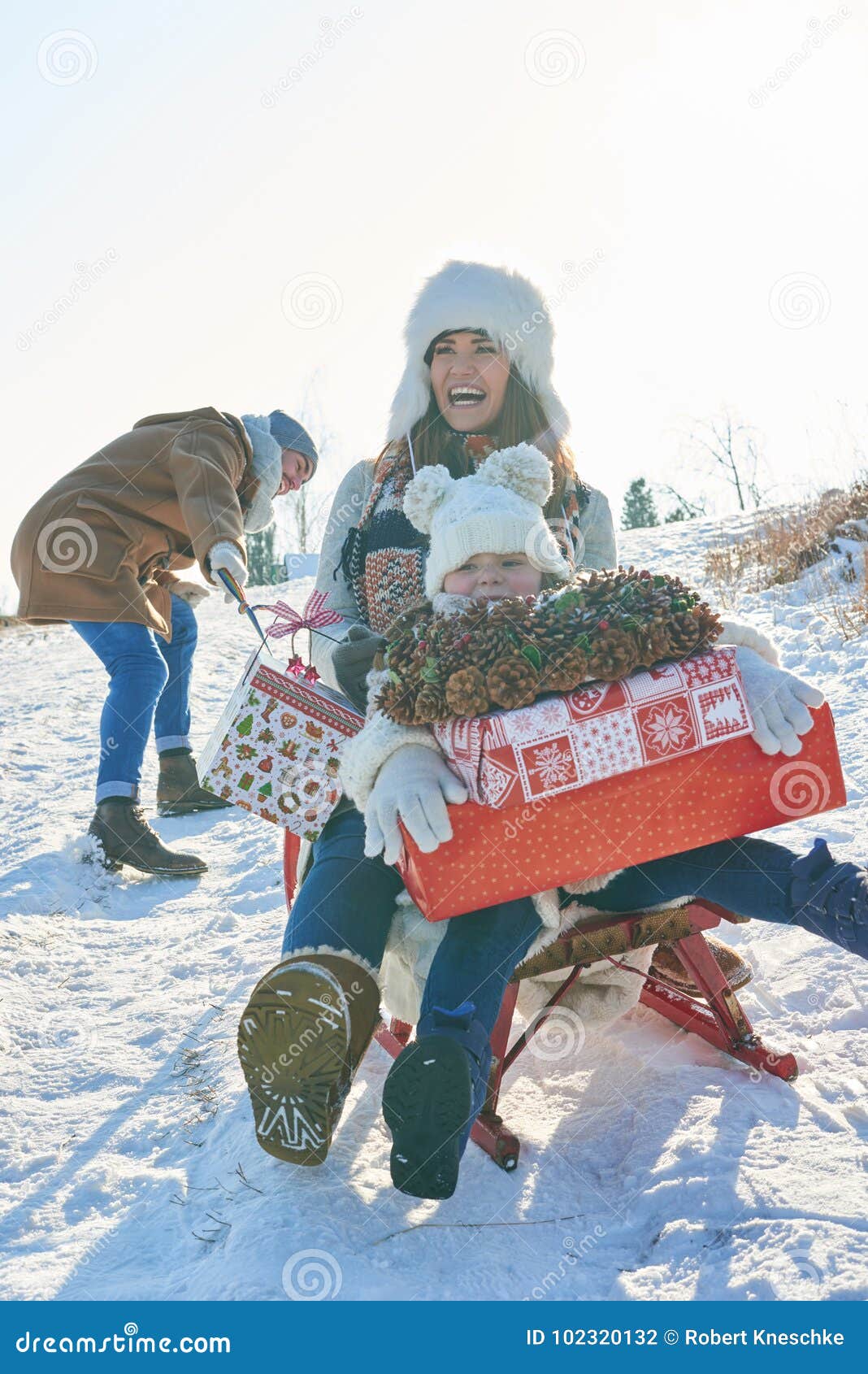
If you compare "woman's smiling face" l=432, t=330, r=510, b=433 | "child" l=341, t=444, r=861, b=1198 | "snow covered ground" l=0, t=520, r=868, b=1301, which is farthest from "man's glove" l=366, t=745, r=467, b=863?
"woman's smiling face" l=432, t=330, r=510, b=433

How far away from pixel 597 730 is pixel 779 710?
0.36m

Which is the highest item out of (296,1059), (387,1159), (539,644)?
(539,644)

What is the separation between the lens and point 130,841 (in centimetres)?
406

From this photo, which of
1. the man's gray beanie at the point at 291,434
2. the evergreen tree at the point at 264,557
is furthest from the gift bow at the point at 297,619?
the evergreen tree at the point at 264,557

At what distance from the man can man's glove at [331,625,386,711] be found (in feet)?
3.47

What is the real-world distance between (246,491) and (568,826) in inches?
106

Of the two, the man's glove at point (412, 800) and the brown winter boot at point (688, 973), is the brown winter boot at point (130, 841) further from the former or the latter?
the man's glove at point (412, 800)

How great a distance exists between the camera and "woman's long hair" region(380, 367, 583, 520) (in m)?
2.75

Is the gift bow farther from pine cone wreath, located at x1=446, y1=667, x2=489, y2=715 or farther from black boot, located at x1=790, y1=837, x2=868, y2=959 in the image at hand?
black boot, located at x1=790, y1=837, x2=868, y2=959

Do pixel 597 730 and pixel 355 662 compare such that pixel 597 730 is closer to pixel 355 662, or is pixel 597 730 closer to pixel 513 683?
pixel 513 683

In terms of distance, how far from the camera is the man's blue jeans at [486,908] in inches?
72.8

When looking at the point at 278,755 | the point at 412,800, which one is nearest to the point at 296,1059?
the point at 412,800
